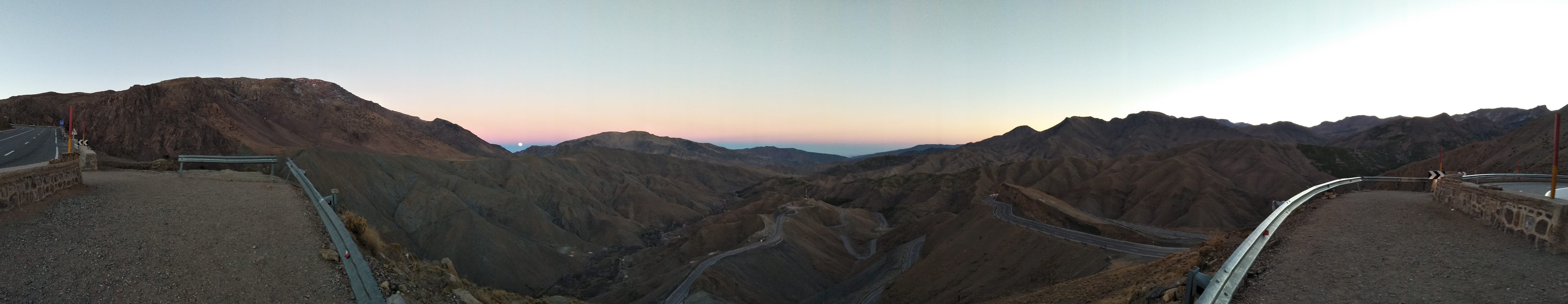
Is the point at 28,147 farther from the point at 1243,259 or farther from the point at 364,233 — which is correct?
the point at 1243,259

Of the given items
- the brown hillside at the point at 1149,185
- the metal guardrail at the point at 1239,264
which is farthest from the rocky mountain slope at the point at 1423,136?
the metal guardrail at the point at 1239,264

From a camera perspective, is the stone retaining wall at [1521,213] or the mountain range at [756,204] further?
the mountain range at [756,204]

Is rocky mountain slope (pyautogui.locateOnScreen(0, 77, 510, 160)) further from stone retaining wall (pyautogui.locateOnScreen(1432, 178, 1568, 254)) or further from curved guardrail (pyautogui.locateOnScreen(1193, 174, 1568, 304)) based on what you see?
stone retaining wall (pyautogui.locateOnScreen(1432, 178, 1568, 254))

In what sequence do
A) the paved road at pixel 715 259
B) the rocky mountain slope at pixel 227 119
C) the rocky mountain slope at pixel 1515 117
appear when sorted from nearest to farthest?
the paved road at pixel 715 259 → the rocky mountain slope at pixel 227 119 → the rocky mountain slope at pixel 1515 117

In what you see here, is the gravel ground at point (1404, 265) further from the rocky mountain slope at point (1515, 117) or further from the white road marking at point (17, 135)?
the rocky mountain slope at point (1515, 117)

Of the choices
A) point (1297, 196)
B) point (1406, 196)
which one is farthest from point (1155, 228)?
point (1297, 196)

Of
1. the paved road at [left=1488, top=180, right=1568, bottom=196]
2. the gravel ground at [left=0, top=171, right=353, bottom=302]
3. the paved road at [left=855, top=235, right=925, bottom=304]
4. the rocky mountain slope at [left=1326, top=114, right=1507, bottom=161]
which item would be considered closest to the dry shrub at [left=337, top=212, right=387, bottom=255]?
the gravel ground at [left=0, top=171, right=353, bottom=302]

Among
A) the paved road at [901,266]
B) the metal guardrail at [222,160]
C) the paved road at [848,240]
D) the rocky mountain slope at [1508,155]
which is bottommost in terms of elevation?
the paved road at [848,240]
